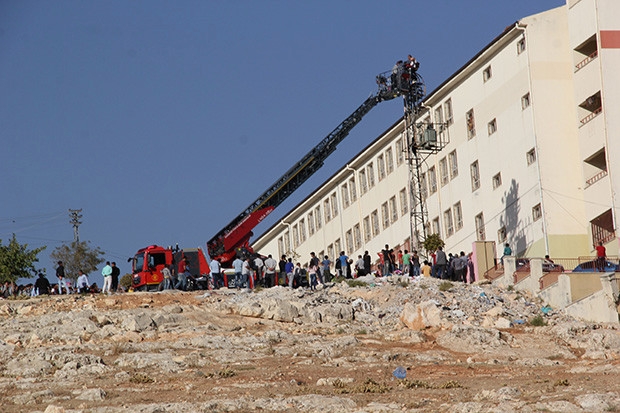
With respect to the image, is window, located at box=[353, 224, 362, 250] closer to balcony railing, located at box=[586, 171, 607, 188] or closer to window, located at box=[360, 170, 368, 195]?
window, located at box=[360, 170, 368, 195]

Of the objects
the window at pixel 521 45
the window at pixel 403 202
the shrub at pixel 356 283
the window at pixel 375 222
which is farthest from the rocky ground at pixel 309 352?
the window at pixel 375 222

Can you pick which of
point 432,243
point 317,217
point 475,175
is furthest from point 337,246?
point 432,243

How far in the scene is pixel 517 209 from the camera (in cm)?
6456

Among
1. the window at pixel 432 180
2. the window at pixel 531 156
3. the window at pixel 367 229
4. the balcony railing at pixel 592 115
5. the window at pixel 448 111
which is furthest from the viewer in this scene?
the window at pixel 367 229

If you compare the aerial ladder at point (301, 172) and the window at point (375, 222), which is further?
the window at point (375, 222)

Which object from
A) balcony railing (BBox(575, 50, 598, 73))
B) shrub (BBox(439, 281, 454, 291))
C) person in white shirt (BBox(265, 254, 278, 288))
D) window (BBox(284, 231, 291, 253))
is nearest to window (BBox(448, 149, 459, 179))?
balcony railing (BBox(575, 50, 598, 73))

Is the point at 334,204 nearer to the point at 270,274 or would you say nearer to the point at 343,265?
the point at 343,265

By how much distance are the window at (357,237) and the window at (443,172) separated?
12.4m

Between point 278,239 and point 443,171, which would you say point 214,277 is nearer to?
point 443,171

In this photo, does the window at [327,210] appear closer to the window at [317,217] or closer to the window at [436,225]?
the window at [317,217]

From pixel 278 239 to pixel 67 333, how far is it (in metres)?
60.5

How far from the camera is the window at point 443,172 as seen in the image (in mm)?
73750

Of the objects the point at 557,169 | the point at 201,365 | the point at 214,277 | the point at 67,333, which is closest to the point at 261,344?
the point at 201,365

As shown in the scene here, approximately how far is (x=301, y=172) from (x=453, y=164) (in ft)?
29.7
